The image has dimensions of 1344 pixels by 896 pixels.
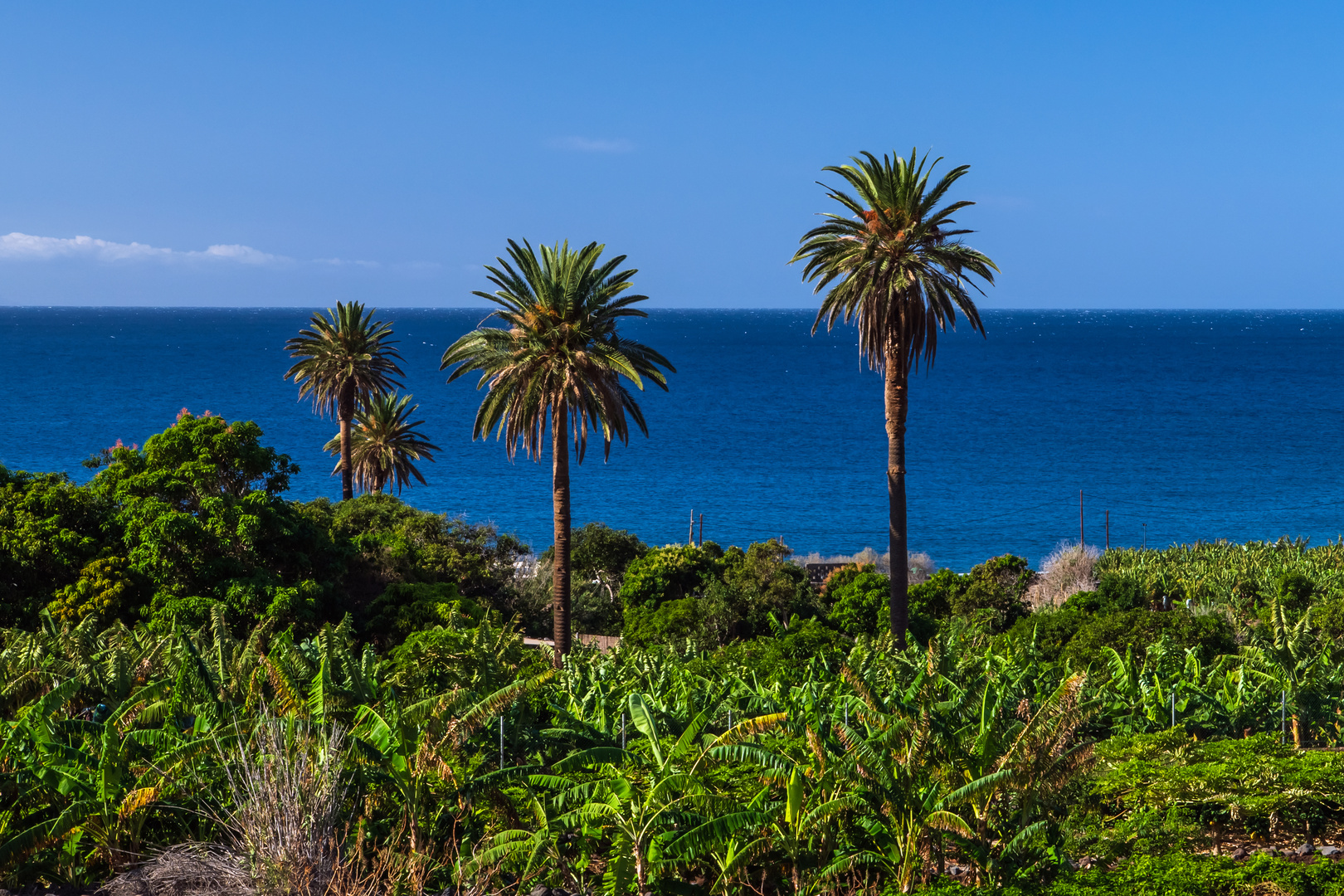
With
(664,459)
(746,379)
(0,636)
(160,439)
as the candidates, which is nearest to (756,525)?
(664,459)

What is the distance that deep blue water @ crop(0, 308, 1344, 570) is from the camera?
82.2 metres

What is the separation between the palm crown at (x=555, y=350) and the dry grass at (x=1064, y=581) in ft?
64.2

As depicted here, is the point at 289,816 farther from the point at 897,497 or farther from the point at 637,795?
the point at 897,497

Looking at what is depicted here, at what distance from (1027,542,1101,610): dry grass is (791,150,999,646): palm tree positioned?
48.5 ft

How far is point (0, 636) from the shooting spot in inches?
671

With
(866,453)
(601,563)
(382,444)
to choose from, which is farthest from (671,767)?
(866,453)

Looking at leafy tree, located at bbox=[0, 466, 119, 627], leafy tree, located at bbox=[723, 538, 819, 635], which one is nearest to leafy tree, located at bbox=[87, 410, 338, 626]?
leafy tree, located at bbox=[0, 466, 119, 627]

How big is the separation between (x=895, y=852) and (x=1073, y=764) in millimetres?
1441

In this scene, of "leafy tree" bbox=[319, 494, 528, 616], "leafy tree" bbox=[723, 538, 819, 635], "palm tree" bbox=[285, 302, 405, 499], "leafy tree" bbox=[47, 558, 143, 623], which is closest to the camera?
"leafy tree" bbox=[47, 558, 143, 623]

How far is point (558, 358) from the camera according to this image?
83.3ft

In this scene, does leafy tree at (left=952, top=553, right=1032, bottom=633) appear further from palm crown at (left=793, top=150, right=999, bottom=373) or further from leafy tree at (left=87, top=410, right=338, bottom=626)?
leafy tree at (left=87, top=410, right=338, bottom=626)

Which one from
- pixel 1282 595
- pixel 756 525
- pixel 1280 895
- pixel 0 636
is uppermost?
pixel 1280 895

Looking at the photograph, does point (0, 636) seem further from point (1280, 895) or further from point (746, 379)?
point (746, 379)

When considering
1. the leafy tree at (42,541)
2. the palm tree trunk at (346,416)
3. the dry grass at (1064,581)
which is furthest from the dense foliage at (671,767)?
the palm tree trunk at (346,416)
